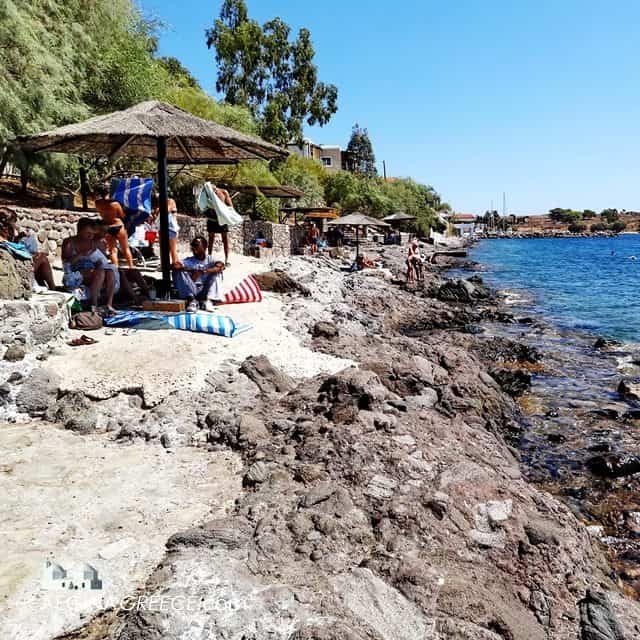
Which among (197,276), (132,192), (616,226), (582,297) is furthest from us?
(616,226)

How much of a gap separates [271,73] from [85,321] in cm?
4361

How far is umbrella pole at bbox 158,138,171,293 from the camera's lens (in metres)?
8.37

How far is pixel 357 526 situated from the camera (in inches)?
161

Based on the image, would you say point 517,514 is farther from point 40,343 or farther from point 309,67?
point 309,67

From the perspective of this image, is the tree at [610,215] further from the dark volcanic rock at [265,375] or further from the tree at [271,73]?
the dark volcanic rock at [265,375]

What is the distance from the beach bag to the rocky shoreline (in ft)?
5.12

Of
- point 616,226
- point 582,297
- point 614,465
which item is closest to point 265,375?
point 614,465

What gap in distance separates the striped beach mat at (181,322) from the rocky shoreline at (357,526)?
118cm

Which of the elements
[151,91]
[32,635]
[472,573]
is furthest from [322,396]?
[151,91]

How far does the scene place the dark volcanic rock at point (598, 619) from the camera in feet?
11.5

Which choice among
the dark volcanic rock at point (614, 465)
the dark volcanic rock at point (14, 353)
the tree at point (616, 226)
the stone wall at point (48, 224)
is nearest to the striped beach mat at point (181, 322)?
the dark volcanic rock at point (14, 353)

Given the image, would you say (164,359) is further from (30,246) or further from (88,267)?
(30,246)

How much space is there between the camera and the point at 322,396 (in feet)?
20.4

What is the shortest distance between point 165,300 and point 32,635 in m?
6.10
